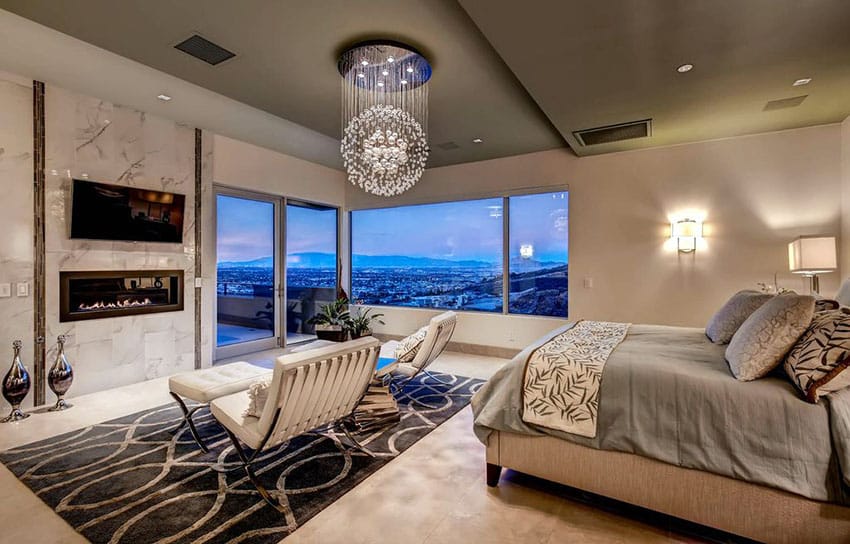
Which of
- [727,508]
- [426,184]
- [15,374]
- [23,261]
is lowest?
[727,508]

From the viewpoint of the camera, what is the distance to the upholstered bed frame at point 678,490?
5.56 feet

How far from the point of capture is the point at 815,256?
3.62 m

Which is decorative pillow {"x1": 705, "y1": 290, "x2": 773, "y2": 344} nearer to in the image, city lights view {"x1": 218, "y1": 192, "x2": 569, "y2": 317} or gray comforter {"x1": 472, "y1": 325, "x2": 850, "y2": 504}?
gray comforter {"x1": 472, "y1": 325, "x2": 850, "y2": 504}

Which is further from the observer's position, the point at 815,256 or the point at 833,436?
the point at 815,256

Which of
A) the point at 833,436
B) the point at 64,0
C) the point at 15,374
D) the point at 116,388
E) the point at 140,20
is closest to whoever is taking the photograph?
the point at 833,436

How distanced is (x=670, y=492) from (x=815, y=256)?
3127 mm

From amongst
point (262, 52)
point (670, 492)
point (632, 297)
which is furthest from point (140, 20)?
point (632, 297)

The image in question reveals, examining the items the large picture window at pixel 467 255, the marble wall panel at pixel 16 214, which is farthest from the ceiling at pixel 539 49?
the large picture window at pixel 467 255

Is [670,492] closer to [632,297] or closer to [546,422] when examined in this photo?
[546,422]

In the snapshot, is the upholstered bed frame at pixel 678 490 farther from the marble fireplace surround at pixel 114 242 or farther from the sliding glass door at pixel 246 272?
the sliding glass door at pixel 246 272

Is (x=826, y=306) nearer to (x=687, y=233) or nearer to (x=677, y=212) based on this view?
(x=687, y=233)

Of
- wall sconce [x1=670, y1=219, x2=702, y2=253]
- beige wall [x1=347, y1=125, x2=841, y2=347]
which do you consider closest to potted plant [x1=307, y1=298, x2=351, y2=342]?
beige wall [x1=347, y1=125, x2=841, y2=347]

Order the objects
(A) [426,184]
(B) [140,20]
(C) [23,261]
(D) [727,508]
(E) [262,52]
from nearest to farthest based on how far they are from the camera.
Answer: (D) [727,508] < (B) [140,20] < (E) [262,52] < (C) [23,261] < (A) [426,184]

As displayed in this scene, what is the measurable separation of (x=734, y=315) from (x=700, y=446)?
1406 mm
